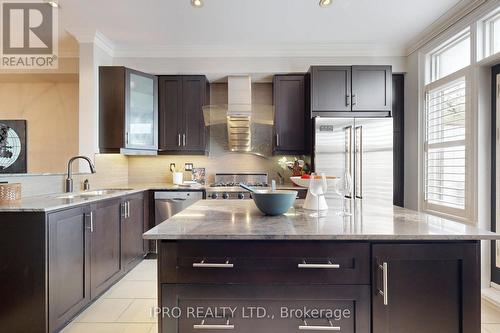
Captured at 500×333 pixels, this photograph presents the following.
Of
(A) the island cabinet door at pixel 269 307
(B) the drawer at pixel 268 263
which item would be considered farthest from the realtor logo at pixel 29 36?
(A) the island cabinet door at pixel 269 307

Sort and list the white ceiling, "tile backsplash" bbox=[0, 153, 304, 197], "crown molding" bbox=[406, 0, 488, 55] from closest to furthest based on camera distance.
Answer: "crown molding" bbox=[406, 0, 488, 55] → the white ceiling → "tile backsplash" bbox=[0, 153, 304, 197]

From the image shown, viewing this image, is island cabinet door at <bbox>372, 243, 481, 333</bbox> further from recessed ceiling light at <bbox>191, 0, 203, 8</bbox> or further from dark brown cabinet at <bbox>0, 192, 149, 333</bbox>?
recessed ceiling light at <bbox>191, 0, 203, 8</bbox>

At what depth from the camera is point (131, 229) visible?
321cm

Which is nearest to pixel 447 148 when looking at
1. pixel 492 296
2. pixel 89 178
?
pixel 492 296

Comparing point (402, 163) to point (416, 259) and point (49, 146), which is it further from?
point (49, 146)

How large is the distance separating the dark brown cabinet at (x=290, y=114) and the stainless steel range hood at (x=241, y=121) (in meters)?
0.16

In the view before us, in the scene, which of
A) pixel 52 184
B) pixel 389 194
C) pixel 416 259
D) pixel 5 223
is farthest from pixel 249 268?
pixel 389 194

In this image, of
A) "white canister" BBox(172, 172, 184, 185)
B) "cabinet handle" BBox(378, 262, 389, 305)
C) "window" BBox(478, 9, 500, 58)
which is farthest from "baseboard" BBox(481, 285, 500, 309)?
"white canister" BBox(172, 172, 184, 185)

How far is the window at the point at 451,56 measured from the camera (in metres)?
2.98

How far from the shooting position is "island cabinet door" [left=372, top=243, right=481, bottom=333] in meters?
1.18

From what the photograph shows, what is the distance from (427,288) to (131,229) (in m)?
2.94

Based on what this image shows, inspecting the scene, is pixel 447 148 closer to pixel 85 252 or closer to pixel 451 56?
pixel 451 56

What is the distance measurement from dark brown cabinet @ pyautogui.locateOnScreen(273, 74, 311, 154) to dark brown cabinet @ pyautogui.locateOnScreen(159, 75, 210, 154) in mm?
1042

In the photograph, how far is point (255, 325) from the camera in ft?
3.89
